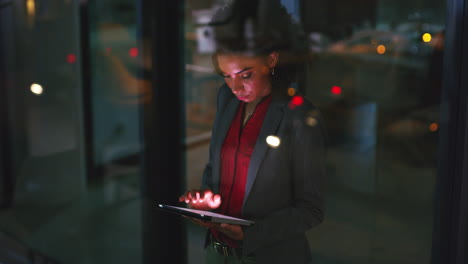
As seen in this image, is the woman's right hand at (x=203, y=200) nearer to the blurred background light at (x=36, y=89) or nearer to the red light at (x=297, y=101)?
the red light at (x=297, y=101)

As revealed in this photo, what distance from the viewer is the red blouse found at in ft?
4.58

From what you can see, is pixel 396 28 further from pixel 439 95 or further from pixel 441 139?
pixel 441 139

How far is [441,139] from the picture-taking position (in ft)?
4.85

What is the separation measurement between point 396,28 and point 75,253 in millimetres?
2824

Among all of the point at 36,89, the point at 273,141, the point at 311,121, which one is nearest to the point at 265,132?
the point at 273,141

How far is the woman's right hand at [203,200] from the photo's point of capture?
57.6 inches

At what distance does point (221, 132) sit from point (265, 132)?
179mm

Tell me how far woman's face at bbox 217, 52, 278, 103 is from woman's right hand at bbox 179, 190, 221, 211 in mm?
347

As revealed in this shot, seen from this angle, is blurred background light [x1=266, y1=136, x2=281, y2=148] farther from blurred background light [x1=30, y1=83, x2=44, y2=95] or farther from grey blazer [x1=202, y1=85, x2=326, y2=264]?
blurred background light [x1=30, y1=83, x2=44, y2=95]

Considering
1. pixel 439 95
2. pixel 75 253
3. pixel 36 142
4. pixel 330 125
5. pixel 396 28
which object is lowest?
pixel 75 253

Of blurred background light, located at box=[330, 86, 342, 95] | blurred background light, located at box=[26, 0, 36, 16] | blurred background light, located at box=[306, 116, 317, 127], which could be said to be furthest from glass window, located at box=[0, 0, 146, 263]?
blurred background light, located at box=[306, 116, 317, 127]

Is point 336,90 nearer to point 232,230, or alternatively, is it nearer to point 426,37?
point 426,37

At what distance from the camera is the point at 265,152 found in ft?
4.49

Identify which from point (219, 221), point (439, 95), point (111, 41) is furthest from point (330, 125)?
point (111, 41)
